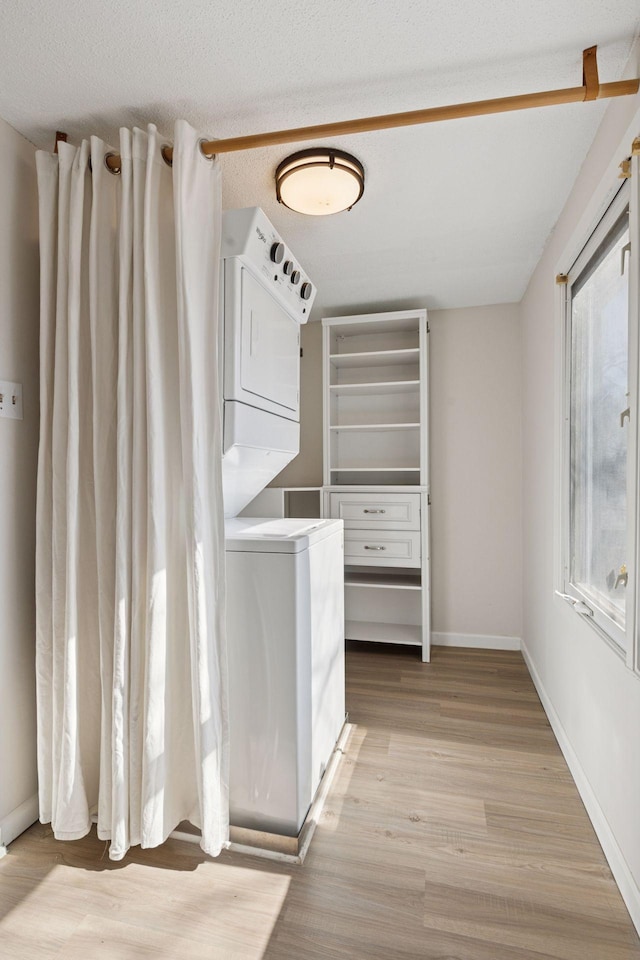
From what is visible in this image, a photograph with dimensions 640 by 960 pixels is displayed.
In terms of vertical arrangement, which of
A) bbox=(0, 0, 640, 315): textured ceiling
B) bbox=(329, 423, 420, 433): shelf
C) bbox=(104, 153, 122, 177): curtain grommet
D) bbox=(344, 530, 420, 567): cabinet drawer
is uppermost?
bbox=(0, 0, 640, 315): textured ceiling

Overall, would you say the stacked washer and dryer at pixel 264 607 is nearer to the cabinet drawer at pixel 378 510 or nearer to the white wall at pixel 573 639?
the white wall at pixel 573 639

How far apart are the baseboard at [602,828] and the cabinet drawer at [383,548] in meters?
1.12

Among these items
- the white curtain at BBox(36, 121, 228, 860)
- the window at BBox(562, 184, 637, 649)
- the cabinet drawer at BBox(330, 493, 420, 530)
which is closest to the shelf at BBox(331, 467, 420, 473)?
the cabinet drawer at BBox(330, 493, 420, 530)

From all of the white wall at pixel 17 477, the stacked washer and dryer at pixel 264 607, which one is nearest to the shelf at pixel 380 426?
the stacked washer and dryer at pixel 264 607

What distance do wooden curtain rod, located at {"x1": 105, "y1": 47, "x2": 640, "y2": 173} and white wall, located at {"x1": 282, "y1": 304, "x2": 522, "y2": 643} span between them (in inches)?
84.4

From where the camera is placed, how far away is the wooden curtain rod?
4.47 ft

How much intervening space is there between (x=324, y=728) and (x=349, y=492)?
5.50 feet

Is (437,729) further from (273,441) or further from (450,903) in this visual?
(273,441)

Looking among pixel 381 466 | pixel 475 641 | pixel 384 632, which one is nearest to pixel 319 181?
pixel 381 466

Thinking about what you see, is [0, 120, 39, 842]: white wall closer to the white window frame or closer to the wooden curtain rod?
the wooden curtain rod

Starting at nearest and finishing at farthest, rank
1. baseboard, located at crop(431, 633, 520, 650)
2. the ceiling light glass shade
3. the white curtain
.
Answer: the white curtain → the ceiling light glass shade → baseboard, located at crop(431, 633, 520, 650)

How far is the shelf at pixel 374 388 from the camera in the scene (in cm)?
338

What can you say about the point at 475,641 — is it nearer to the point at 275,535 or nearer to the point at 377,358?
the point at 377,358

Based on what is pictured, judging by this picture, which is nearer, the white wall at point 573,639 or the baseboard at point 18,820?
the white wall at point 573,639
